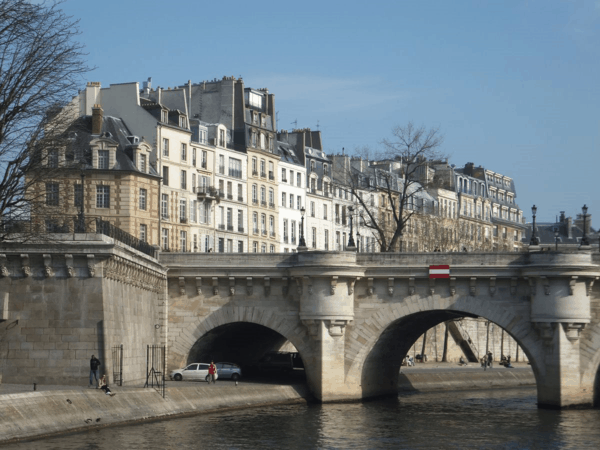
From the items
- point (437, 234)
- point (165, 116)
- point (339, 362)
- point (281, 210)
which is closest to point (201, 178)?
point (165, 116)

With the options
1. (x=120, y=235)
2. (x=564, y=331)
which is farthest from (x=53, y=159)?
(x=564, y=331)

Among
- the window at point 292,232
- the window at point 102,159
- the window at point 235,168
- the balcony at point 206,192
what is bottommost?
the window at point 292,232

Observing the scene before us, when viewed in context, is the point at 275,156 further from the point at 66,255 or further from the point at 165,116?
the point at 66,255

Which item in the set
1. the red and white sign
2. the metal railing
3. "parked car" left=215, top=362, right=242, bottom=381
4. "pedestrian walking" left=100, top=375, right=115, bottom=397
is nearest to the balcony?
"parked car" left=215, top=362, right=242, bottom=381

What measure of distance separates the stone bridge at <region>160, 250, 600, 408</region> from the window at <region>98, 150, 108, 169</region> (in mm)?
17203

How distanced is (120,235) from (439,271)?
1641cm

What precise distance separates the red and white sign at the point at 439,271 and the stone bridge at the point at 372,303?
0.29 m

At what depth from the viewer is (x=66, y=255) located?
49.5m

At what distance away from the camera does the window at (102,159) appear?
79000 mm

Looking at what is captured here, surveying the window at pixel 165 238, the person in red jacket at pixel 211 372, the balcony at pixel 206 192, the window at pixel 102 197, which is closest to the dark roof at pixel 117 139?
the window at pixel 102 197

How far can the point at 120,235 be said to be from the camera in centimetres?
5566

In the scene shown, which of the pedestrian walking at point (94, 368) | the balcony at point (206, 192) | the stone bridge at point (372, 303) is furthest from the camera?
the balcony at point (206, 192)

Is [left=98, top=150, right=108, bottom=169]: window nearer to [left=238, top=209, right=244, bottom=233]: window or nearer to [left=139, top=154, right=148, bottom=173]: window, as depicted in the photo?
[left=139, top=154, right=148, bottom=173]: window

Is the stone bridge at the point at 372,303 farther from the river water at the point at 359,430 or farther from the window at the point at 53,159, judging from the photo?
the window at the point at 53,159
